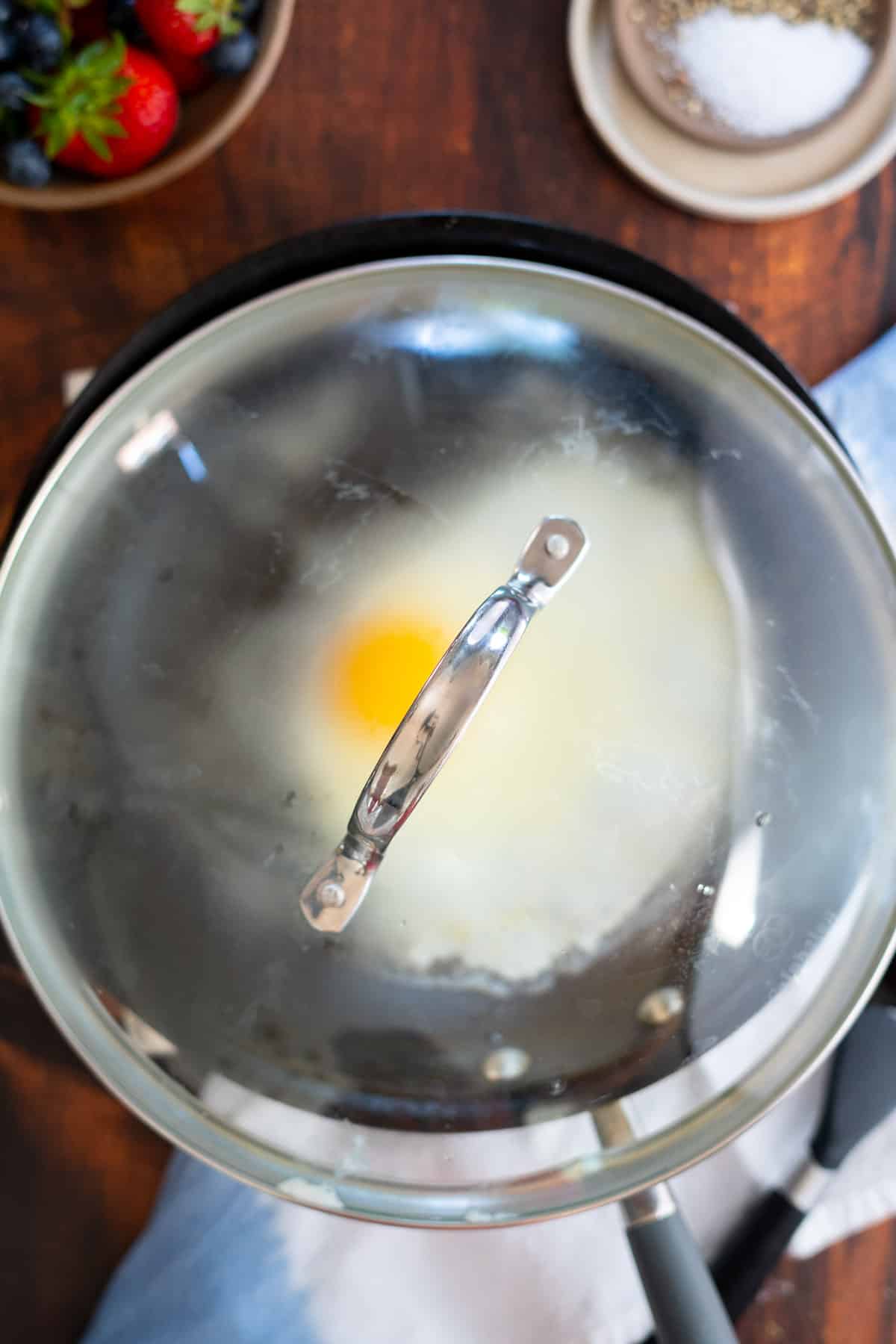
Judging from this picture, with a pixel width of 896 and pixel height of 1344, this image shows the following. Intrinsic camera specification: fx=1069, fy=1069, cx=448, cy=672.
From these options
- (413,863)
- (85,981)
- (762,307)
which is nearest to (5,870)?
(85,981)

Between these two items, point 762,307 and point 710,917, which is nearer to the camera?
point 710,917

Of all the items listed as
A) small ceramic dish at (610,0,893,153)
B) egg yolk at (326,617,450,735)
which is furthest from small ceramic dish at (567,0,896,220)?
egg yolk at (326,617,450,735)

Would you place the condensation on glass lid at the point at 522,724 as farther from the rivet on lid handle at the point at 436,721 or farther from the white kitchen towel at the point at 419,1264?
the white kitchen towel at the point at 419,1264

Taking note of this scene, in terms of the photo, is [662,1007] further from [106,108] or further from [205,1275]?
[106,108]

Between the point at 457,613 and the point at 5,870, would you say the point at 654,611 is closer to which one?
the point at 457,613

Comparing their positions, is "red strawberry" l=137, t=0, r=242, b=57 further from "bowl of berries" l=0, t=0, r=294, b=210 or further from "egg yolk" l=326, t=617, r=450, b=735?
"egg yolk" l=326, t=617, r=450, b=735
